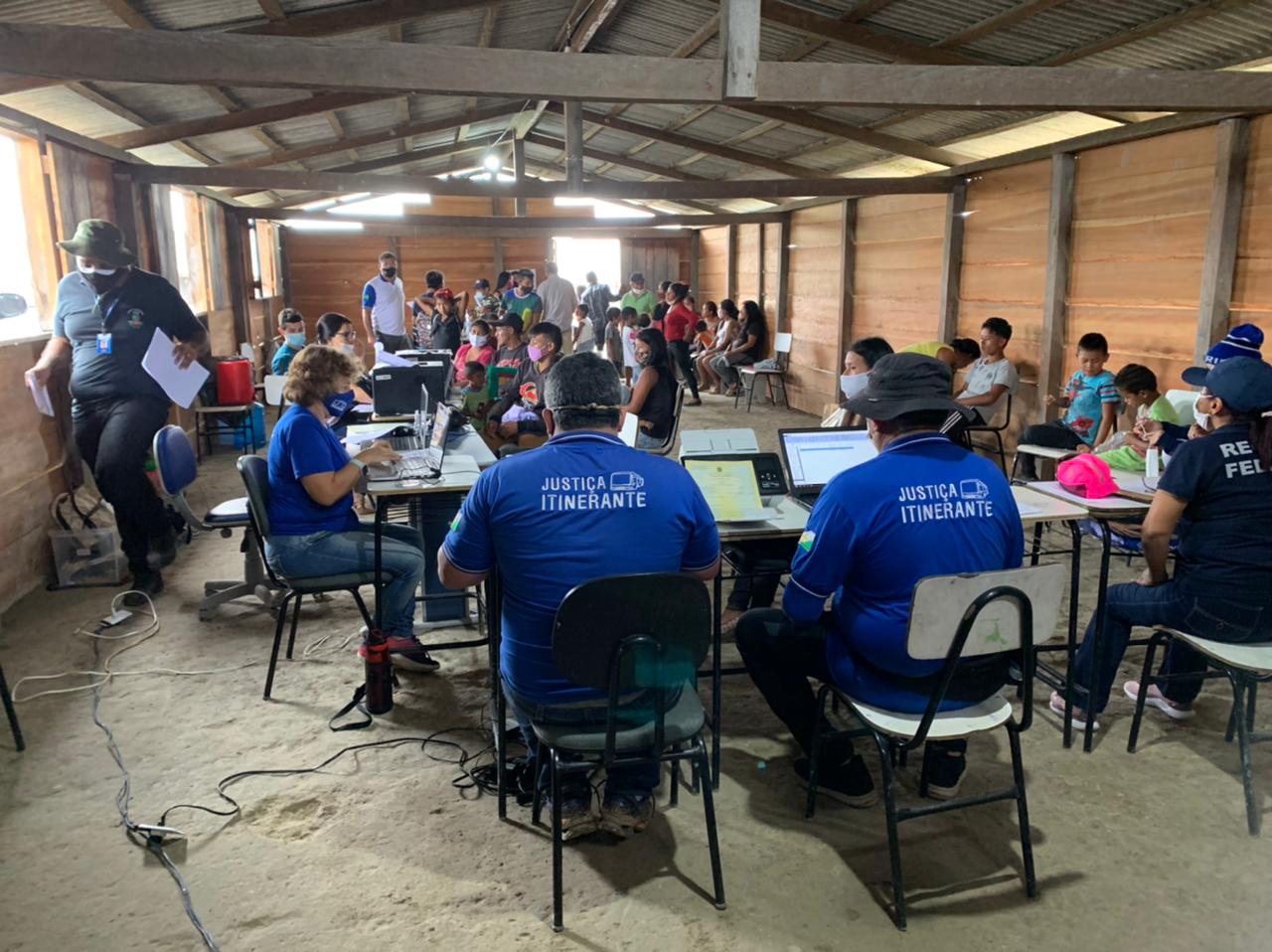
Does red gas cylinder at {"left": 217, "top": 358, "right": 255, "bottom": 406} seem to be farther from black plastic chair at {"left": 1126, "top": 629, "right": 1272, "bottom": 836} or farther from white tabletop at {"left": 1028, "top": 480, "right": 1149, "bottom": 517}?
black plastic chair at {"left": 1126, "top": 629, "right": 1272, "bottom": 836}

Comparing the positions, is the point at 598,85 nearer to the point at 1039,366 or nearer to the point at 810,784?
the point at 810,784

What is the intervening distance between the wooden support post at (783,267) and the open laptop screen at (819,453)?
27.6 ft

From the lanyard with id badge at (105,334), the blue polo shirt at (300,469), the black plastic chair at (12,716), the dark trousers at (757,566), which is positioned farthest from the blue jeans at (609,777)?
the lanyard with id badge at (105,334)

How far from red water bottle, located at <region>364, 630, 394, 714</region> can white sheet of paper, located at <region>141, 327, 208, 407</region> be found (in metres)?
2.13

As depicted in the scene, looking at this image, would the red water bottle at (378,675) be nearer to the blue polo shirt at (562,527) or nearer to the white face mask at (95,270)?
the blue polo shirt at (562,527)

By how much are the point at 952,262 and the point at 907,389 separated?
5906mm

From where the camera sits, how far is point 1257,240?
188 inches

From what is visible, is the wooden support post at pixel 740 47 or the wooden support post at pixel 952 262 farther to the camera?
the wooden support post at pixel 952 262

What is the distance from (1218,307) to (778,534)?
3.60 m

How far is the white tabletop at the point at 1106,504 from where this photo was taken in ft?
10.2

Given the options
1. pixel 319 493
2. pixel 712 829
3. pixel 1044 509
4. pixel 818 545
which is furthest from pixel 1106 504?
pixel 319 493

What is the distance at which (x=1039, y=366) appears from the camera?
21.6 feet

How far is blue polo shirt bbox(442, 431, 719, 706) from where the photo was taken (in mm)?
2102

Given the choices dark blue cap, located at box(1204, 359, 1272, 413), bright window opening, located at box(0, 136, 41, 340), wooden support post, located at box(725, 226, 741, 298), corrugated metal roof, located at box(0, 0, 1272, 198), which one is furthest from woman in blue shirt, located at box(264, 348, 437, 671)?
wooden support post, located at box(725, 226, 741, 298)
